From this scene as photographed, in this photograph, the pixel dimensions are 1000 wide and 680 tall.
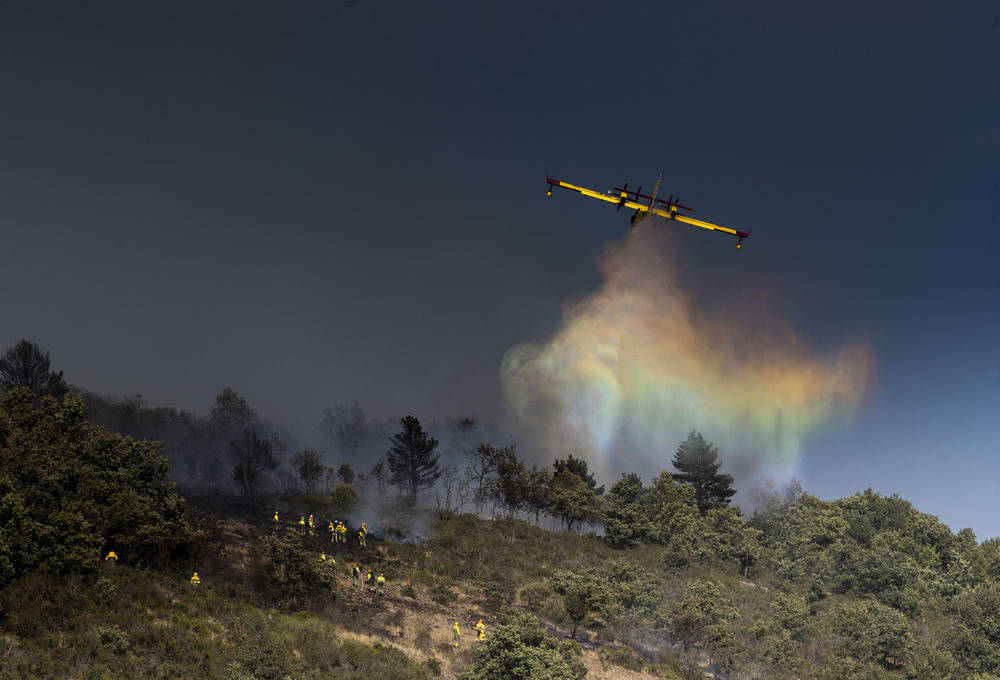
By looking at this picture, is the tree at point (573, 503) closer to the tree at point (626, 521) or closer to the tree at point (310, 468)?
the tree at point (626, 521)

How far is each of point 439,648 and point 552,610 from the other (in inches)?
499

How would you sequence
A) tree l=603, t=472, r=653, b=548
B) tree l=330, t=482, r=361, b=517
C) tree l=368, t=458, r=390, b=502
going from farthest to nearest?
tree l=368, t=458, r=390, b=502 < tree l=603, t=472, r=653, b=548 < tree l=330, t=482, r=361, b=517

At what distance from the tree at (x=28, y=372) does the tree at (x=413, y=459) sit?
49.3 m

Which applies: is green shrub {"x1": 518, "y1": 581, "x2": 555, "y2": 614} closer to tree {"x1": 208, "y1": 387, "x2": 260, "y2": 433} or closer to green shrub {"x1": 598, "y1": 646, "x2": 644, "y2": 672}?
green shrub {"x1": 598, "y1": 646, "x2": 644, "y2": 672}

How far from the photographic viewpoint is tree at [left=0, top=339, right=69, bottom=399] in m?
79.1

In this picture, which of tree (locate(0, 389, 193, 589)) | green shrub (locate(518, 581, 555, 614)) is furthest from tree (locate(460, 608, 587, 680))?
tree (locate(0, 389, 193, 589))

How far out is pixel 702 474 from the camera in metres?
104

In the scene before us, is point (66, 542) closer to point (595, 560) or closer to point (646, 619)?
point (646, 619)

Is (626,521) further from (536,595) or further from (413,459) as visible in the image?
(536,595)

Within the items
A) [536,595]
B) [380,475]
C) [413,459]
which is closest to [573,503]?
[413,459]

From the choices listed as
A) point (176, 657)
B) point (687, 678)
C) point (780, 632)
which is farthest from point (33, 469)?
point (780, 632)

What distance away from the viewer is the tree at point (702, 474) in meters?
103

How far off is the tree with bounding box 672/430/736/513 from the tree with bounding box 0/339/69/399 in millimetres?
99611

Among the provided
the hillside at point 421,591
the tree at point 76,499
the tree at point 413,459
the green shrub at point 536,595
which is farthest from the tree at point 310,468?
the green shrub at point 536,595
